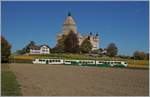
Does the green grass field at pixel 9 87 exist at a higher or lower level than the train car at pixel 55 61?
lower

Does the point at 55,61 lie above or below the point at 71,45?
below

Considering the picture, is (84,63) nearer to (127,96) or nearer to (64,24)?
(127,96)

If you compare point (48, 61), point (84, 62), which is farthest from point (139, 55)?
point (48, 61)

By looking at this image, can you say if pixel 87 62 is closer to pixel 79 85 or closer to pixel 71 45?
pixel 71 45

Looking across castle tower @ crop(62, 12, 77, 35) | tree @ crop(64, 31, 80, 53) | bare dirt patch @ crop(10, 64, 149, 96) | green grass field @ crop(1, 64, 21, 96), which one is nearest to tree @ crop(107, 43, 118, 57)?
tree @ crop(64, 31, 80, 53)

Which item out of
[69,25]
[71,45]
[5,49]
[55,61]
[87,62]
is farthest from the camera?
[69,25]

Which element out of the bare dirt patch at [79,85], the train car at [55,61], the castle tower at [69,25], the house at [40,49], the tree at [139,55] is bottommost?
the bare dirt patch at [79,85]

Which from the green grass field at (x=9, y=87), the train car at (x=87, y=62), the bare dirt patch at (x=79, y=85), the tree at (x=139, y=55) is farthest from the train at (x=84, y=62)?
the green grass field at (x=9, y=87)

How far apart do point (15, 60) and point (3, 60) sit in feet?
38.0

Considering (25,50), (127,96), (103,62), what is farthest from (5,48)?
(127,96)

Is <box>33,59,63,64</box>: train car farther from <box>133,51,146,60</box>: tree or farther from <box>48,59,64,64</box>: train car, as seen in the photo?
<box>133,51,146,60</box>: tree

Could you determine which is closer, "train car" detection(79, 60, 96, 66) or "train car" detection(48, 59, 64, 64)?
"train car" detection(79, 60, 96, 66)

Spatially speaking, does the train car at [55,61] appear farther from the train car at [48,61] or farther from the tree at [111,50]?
the tree at [111,50]

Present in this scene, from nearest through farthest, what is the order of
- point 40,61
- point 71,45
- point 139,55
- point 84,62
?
point 84,62 → point 40,61 → point 139,55 → point 71,45
